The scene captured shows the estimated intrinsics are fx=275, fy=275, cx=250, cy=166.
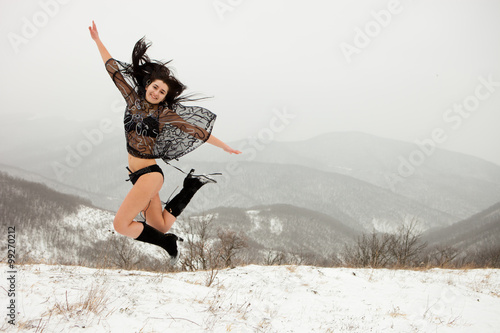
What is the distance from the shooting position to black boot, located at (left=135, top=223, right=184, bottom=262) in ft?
10.1

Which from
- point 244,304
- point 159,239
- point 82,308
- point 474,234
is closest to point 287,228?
point 474,234

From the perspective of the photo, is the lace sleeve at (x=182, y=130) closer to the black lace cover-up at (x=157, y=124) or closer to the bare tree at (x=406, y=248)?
the black lace cover-up at (x=157, y=124)

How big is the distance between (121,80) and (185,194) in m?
1.64

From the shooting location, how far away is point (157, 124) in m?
3.28

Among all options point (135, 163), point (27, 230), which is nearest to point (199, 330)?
point (135, 163)

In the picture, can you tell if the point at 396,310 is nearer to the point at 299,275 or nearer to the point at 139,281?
the point at 299,275

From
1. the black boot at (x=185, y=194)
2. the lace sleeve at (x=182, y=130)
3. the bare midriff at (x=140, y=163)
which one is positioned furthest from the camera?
the black boot at (x=185, y=194)

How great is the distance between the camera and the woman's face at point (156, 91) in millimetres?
3193

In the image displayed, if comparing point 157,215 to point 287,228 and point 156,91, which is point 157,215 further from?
point 287,228

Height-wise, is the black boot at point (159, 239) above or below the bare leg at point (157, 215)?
below

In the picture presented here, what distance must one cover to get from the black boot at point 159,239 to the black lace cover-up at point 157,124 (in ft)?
2.73

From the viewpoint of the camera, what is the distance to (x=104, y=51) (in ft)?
12.0

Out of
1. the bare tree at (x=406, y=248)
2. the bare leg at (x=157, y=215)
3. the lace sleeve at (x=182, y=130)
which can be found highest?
the lace sleeve at (x=182, y=130)

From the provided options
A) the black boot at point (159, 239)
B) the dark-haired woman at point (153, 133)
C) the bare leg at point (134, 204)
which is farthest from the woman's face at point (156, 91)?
the black boot at point (159, 239)
